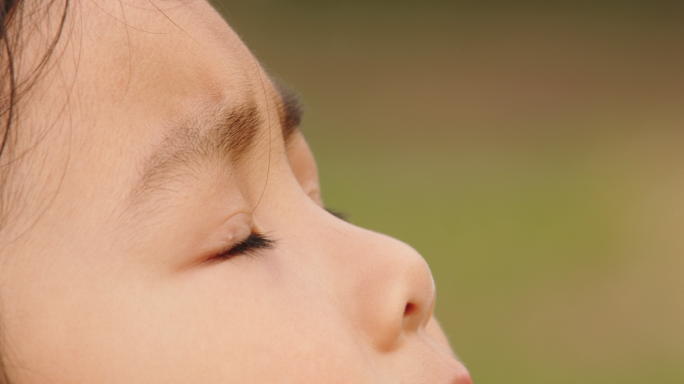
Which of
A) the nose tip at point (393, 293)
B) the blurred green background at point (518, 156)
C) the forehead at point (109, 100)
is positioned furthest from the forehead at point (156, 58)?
the blurred green background at point (518, 156)

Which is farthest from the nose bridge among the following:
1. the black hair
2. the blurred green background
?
the blurred green background

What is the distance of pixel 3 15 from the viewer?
238mm

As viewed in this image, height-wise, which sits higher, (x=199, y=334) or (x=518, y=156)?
(x=518, y=156)

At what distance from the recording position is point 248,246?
0.27 metres

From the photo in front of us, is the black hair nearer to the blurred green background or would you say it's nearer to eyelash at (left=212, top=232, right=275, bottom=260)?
eyelash at (left=212, top=232, right=275, bottom=260)

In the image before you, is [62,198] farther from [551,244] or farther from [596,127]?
[596,127]

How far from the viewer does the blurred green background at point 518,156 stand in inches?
39.6

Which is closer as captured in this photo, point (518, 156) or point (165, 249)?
point (165, 249)

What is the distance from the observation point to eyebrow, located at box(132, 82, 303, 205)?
247mm

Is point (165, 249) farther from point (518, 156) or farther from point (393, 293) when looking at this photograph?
point (518, 156)

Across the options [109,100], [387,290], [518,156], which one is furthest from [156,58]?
[518,156]

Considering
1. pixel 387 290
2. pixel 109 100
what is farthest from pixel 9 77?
pixel 387 290

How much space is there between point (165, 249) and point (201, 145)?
0.15 feet

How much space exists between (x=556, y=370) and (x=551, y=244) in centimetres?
25
